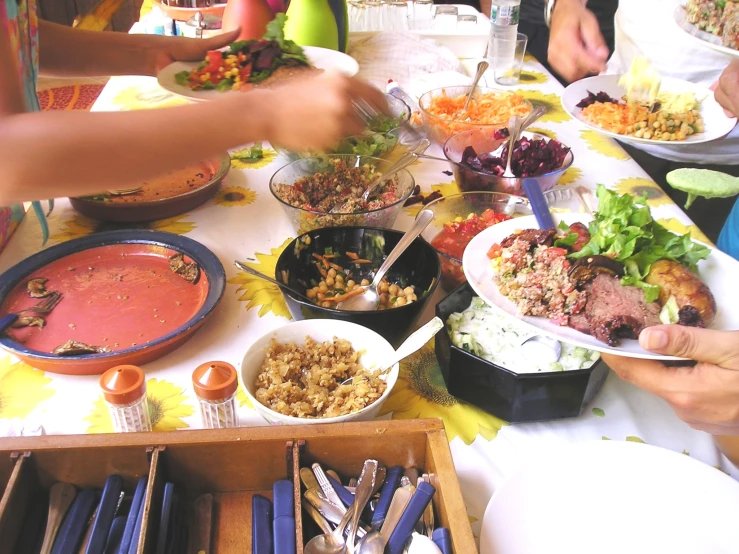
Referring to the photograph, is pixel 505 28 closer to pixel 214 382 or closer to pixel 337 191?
pixel 337 191

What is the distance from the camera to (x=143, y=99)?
2.03m

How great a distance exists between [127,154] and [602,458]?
0.83 metres

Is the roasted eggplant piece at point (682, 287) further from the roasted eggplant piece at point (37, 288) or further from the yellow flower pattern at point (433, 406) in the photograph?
the roasted eggplant piece at point (37, 288)

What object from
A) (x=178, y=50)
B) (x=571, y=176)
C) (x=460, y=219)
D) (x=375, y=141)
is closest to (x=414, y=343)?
(x=460, y=219)

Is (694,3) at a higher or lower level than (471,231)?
higher

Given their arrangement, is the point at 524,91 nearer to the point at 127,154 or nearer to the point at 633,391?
the point at 633,391

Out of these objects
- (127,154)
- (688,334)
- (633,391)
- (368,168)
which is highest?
(127,154)

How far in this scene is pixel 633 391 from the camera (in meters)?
0.99

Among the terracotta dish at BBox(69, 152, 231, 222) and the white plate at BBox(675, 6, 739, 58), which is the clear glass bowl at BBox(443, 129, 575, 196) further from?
the terracotta dish at BBox(69, 152, 231, 222)

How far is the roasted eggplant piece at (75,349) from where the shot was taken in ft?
3.08

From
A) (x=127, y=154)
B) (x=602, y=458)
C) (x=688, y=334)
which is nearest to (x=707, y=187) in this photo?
(x=688, y=334)

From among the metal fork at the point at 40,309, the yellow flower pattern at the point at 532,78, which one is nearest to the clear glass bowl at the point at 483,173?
the yellow flower pattern at the point at 532,78

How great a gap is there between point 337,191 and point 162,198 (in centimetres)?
42

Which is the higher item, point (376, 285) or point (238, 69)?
point (238, 69)
